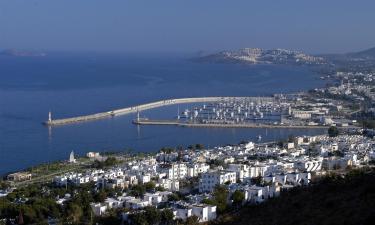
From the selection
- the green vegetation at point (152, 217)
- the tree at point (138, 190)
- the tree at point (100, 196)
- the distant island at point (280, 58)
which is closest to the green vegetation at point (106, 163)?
Answer: the tree at point (138, 190)

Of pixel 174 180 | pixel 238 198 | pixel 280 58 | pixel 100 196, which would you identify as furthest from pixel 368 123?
pixel 280 58

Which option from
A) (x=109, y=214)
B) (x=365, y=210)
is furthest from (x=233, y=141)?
(x=365, y=210)

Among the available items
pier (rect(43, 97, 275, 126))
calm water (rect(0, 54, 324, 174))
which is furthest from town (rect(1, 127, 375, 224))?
pier (rect(43, 97, 275, 126))

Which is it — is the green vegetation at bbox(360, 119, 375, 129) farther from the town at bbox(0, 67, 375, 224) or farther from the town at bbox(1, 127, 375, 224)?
the town at bbox(1, 127, 375, 224)

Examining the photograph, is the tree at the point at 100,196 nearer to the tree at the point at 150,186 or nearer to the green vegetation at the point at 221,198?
the tree at the point at 150,186

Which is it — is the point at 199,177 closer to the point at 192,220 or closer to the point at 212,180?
the point at 212,180

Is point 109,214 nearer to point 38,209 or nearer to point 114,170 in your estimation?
point 38,209

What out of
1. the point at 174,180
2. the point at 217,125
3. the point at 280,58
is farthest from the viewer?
the point at 280,58
